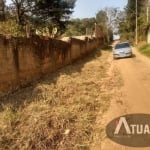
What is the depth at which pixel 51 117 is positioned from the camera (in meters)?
6.83

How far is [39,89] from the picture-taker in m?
9.52

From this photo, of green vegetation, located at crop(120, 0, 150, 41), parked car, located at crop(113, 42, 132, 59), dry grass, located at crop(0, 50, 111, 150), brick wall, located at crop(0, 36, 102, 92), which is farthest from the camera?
green vegetation, located at crop(120, 0, 150, 41)

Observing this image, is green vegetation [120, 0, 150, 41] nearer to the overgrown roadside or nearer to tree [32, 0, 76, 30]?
tree [32, 0, 76, 30]

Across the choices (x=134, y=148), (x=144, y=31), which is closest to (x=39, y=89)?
(x=134, y=148)

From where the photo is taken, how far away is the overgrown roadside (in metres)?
5.66

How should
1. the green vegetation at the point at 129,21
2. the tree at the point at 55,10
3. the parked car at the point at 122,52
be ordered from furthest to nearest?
the green vegetation at the point at 129,21 → the tree at the point at 55,10 → the parked car at the point at 122,52

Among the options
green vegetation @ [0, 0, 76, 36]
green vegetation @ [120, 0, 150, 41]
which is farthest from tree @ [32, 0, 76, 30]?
green vegetation @ [120, 0, 150, 41]

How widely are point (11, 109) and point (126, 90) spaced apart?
4.67 meters

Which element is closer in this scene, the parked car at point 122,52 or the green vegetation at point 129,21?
the parked car at point 122,52
